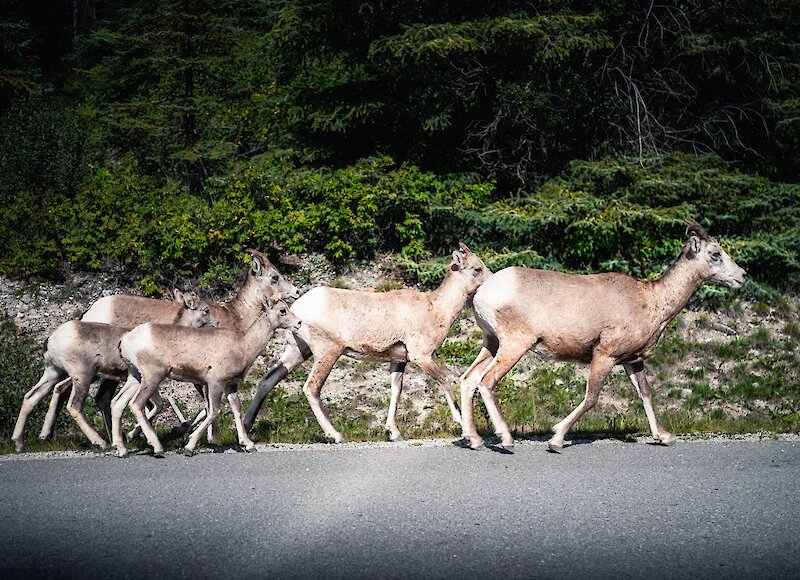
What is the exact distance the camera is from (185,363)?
33.2 feet

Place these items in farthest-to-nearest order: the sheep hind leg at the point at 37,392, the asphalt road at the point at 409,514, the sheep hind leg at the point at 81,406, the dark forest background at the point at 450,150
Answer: the dark forest background at the point at 450,150 < the sheep hind leg at the point at 37,392 < the sheep hind leg at the point at 81,406 < the asphalt road at the point at 409,514

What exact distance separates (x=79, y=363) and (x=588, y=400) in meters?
5.79

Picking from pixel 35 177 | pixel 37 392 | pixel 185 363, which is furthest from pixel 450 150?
pixel 37 392

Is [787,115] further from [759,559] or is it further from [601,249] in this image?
[759,559]

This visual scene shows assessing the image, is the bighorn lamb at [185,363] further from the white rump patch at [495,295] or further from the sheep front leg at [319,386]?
the white rump patch at [495,295]

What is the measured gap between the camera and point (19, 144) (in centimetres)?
1914

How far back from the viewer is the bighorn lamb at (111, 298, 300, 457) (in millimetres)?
9945

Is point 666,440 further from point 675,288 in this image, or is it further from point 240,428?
point 240,428

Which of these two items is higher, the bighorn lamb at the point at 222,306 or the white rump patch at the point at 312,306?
the white rump patch at the point at 312,306

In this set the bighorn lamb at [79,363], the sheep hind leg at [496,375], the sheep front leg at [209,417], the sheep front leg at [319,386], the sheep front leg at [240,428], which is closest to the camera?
the sheep front leg at [209,417]

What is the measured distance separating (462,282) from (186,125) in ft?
35.7

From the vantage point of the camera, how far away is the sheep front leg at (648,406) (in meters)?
10.3

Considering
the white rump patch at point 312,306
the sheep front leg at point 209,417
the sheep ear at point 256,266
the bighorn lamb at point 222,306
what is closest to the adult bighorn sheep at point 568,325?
the white rump patch at point 312,306

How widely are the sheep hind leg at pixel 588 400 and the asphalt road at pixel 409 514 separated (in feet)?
0.61
